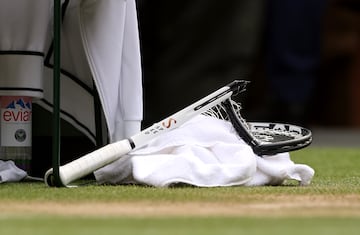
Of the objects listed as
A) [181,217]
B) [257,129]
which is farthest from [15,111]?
[181,217]

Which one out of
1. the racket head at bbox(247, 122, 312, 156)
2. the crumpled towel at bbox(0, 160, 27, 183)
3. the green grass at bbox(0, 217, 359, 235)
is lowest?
the crumpled towel at bbox(0, 160, 27, 183)

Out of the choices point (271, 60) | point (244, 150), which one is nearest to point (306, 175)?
point (244, 150)

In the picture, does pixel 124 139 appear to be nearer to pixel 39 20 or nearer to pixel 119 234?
pixel 39 20

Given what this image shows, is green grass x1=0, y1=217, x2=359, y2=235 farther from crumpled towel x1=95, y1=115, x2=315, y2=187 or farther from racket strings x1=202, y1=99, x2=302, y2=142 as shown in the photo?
racket strings x1=202, y1=99, x2=302, y2=142

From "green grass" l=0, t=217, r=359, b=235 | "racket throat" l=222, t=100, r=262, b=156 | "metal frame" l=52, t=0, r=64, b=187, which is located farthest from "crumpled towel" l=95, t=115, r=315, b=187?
"green grass" l=0, t=217, r=359, b=235

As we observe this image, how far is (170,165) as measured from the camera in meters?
4.25

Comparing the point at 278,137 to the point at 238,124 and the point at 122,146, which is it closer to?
the point at 238,124

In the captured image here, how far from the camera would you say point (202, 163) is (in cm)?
429

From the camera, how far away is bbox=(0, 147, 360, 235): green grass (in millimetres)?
3117

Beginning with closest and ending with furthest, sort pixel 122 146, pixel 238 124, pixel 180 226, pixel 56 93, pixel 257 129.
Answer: pixel 180 226
pixel 56 93
pixel 122 146
pixel 238 124
pixel 257 129

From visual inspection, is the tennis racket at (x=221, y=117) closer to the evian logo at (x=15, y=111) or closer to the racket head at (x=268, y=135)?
the racket head at (x=268, y=135)

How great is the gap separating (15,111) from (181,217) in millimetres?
1333

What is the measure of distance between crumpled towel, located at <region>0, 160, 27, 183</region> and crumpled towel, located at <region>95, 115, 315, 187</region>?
1.03ft

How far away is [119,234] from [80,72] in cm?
173
